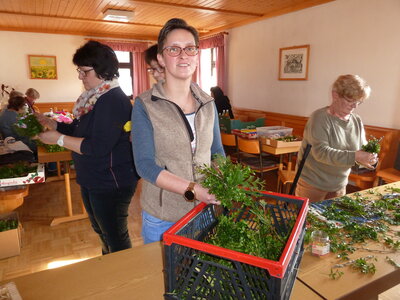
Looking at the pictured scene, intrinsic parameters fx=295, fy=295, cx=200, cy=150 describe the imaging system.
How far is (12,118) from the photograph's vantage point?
4.14 meters

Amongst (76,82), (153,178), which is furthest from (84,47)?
(76,82)

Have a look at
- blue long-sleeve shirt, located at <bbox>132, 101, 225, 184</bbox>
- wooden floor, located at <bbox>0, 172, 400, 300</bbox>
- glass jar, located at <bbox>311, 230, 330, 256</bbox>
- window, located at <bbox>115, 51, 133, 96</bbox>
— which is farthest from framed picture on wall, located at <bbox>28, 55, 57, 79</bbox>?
glass jar, located at <bbox>311, 230, 330, 256</bbox>

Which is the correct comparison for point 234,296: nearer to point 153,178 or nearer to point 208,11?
point 153,178

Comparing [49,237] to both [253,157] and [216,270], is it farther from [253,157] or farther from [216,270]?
[216,270]

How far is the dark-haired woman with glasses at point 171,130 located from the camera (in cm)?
113

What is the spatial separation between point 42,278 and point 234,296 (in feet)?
2.24

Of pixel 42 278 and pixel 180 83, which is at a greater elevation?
pixel 180 83

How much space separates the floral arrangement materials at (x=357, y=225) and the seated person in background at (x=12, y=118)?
3.99 m

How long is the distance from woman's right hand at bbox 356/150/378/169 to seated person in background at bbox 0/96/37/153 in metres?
4.01

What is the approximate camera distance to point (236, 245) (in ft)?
2.70

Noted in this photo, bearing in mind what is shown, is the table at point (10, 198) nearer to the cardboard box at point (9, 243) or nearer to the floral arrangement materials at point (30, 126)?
the cardboard box at point (9, 243)

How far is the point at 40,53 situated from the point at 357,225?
818 cm

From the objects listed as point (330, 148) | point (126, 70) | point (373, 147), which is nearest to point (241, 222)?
point (330, 148)

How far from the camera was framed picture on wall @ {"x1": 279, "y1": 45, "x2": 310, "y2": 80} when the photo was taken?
15.8 ft
